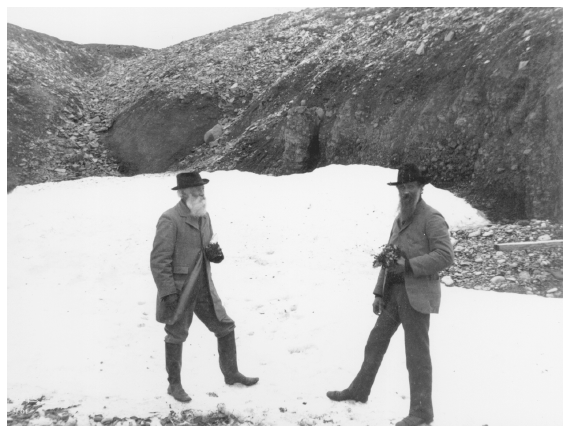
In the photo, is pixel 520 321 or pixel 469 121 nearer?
pixel 520 321

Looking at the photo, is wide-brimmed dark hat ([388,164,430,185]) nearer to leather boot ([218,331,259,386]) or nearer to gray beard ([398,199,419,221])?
gray beard ([398,199,419,221])

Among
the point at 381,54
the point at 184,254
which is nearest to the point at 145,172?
the point at 381,54

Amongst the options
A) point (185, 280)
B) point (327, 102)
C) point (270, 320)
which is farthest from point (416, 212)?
point (327, 102)

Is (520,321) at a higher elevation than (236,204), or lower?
lower

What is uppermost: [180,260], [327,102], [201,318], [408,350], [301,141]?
[327,102]

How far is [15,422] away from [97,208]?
7829mm

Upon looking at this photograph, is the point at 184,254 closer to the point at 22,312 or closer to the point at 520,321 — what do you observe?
the point at 22,312

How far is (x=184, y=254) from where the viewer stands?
461 cm

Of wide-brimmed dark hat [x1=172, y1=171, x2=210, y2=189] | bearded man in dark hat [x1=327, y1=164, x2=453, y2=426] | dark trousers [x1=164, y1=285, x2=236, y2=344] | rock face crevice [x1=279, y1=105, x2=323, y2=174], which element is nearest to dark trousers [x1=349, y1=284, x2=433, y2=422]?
bearded man in dark hat [x1=327, y1=164, x2=453, y2=426]

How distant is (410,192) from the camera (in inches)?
164

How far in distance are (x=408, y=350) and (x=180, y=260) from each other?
216 centimetres

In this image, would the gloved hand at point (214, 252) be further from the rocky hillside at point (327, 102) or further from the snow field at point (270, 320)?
the rocky hillside at point (327, 102)

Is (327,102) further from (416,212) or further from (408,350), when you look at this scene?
(408,350)

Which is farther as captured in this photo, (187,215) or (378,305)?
(187,215)
